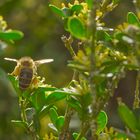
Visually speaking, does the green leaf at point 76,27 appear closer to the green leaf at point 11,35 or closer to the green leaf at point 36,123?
the green leaf at point 11,35

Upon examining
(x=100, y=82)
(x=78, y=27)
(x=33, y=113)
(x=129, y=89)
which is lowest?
(x=129, y=89)

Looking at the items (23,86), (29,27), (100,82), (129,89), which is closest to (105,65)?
(100,82)

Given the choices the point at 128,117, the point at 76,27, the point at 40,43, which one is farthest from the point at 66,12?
the point at 40,43

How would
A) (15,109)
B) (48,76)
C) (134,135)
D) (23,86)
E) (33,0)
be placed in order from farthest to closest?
(33,0) → (48,76) → (15,109) → (23,86) → (134,135)

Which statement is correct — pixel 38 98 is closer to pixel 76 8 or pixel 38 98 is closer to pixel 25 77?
pixel 25 77

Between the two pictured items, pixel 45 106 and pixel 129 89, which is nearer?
pixel 45 106

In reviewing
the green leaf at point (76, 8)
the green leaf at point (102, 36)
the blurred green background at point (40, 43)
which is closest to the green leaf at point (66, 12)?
the green leaf at point (76, 8)

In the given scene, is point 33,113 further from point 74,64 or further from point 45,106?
point 74,64
